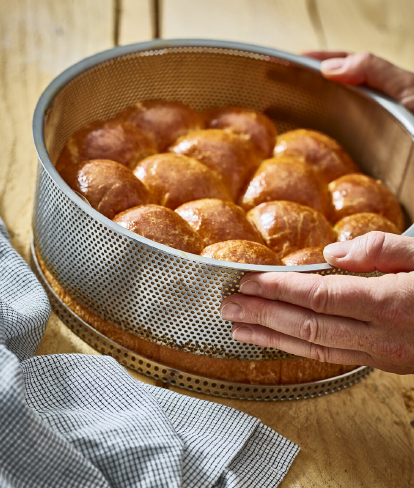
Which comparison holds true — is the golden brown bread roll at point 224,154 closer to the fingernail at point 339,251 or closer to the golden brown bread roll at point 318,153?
the golden brown bread roll at point 318,153

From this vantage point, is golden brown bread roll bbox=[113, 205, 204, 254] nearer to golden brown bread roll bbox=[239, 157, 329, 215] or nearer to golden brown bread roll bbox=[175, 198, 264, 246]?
golden brown bread roll bbox=[175, 198, 264, 246]

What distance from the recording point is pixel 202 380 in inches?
40.1

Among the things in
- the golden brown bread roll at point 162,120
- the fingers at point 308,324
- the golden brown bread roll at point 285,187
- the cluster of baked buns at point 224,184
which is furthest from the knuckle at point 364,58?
the fingers at point 308,324

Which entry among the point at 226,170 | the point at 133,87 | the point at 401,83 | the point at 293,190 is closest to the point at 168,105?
the point at 133,87

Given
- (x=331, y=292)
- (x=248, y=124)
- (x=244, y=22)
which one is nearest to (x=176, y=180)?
(x=248, y=124)

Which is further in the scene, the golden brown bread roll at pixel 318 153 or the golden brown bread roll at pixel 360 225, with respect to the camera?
the golden brown bread roll at pixel 318 153

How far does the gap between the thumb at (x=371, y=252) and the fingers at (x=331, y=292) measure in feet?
0.15

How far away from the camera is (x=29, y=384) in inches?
35.3

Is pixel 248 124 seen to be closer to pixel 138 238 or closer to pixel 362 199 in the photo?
pixel 362 199

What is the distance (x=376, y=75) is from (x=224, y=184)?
0.49m

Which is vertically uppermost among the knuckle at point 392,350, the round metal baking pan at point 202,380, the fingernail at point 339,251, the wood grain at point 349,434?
the fingernail at point 339,251

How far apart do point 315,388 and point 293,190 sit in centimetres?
42

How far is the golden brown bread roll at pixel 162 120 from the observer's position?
4.50 ft

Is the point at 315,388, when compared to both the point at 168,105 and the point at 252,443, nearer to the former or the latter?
the point at 252,443
